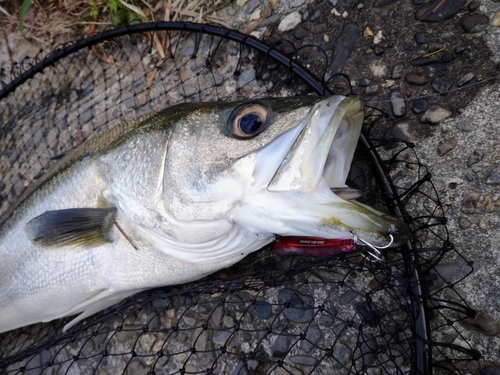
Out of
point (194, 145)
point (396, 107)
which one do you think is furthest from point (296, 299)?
point (396, 107)

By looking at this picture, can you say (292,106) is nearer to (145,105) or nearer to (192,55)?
(192,55)

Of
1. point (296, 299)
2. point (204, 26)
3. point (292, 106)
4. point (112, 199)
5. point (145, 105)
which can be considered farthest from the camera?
point (145, 105)

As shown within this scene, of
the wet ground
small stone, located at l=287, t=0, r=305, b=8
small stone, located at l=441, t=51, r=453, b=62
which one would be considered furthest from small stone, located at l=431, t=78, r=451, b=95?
small stone, located at l=287, t=0, r=305, b=8

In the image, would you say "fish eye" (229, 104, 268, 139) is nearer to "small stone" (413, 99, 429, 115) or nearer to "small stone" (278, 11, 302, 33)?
"small stone" (413, 99, 429, 115)

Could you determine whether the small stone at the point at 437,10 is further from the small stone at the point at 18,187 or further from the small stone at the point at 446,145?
the small stone at the point at 18,187

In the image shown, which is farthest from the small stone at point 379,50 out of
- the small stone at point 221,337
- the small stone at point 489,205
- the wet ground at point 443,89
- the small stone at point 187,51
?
the small stone at point 221,337
